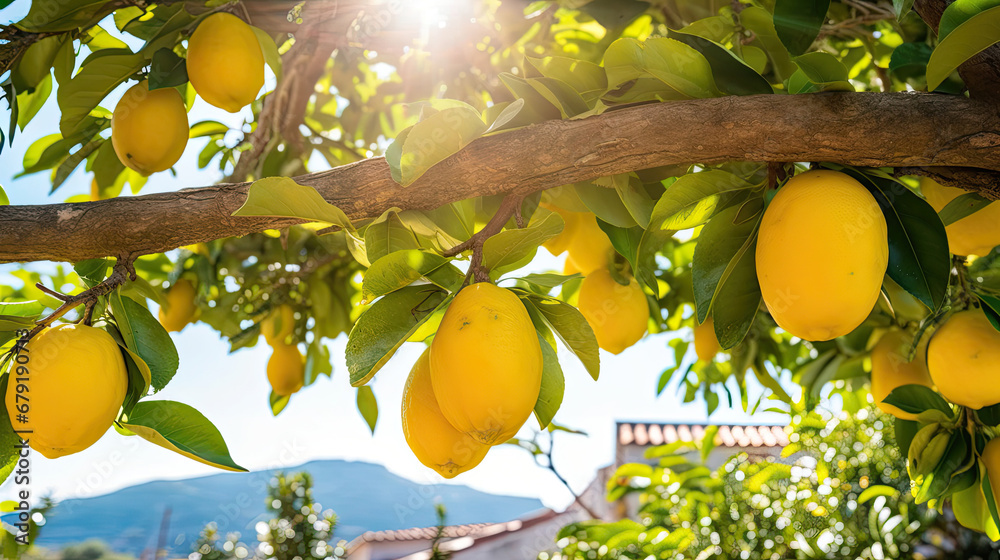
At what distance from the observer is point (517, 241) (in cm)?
65

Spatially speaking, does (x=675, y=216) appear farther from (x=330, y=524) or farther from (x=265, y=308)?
(x=330, y=524)

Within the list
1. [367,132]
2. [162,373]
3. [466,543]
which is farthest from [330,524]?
[162,373]

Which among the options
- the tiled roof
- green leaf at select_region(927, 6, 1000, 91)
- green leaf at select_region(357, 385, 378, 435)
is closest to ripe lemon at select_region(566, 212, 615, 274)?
green leaf at select_region(927, 6, 1000, 91)

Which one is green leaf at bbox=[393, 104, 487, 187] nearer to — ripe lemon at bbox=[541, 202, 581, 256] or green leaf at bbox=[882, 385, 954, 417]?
ripe lemon at bbox=[541, 202, 581, 256]

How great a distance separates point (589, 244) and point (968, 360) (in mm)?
580

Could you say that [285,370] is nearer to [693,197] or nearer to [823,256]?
[693,197]

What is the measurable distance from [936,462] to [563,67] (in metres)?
0.93

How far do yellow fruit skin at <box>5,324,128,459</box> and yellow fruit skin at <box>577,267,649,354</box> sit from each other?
0.73 metres

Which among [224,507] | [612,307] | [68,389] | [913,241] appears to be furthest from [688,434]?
[68,389]

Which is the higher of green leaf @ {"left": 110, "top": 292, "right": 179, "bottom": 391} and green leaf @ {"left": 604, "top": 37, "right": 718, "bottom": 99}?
green leaf @ {"left": 604, "top": 37, "right": 718, "bottom": 99}

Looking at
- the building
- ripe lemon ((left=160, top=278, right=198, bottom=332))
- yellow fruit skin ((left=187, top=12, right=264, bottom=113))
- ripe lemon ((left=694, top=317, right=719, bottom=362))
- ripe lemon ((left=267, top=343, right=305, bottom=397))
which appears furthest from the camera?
the building

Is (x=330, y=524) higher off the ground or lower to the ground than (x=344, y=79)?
lower

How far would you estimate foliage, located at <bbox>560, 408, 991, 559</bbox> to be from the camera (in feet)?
6.91

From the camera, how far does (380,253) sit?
0.70m
